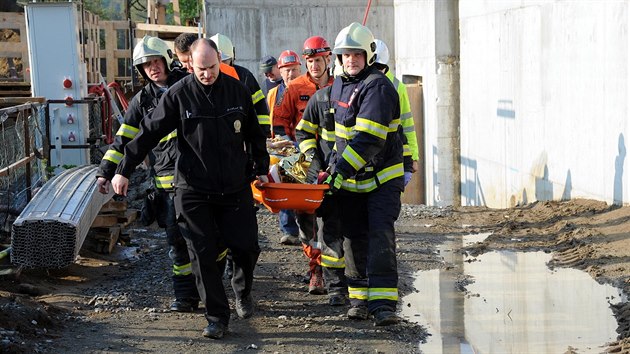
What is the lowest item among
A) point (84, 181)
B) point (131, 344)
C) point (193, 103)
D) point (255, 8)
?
point (131, 344)

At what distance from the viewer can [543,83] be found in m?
13.1

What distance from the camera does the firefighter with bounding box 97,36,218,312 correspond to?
7266 millimetres

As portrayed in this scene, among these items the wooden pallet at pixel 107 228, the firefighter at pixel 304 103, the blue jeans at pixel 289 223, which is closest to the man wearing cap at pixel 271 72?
the blue jeans at pixel 289 223

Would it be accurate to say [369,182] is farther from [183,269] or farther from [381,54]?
[183,269]

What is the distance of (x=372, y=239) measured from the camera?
23.2 feet

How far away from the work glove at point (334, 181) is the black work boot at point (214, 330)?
3.81ft

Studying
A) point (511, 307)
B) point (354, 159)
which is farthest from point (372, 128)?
point (511, 307)

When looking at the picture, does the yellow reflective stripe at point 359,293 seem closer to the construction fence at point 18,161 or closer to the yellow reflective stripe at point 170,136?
the yellow reflective stripe at point 170,136

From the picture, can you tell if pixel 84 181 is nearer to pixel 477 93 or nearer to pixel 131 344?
pixel 131 344

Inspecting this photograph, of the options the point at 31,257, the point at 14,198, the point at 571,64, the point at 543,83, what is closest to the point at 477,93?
the point at 543,83

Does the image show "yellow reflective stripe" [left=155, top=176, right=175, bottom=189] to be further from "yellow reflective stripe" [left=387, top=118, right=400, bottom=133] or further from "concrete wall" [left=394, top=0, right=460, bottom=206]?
"concrete wall" [left=394, top=0, right=460, bottom=206]

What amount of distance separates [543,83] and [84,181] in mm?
6042

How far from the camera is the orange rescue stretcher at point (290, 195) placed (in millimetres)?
7020

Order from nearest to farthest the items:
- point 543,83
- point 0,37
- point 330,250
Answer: point 330,250 → point 543,83 → point 0,37
